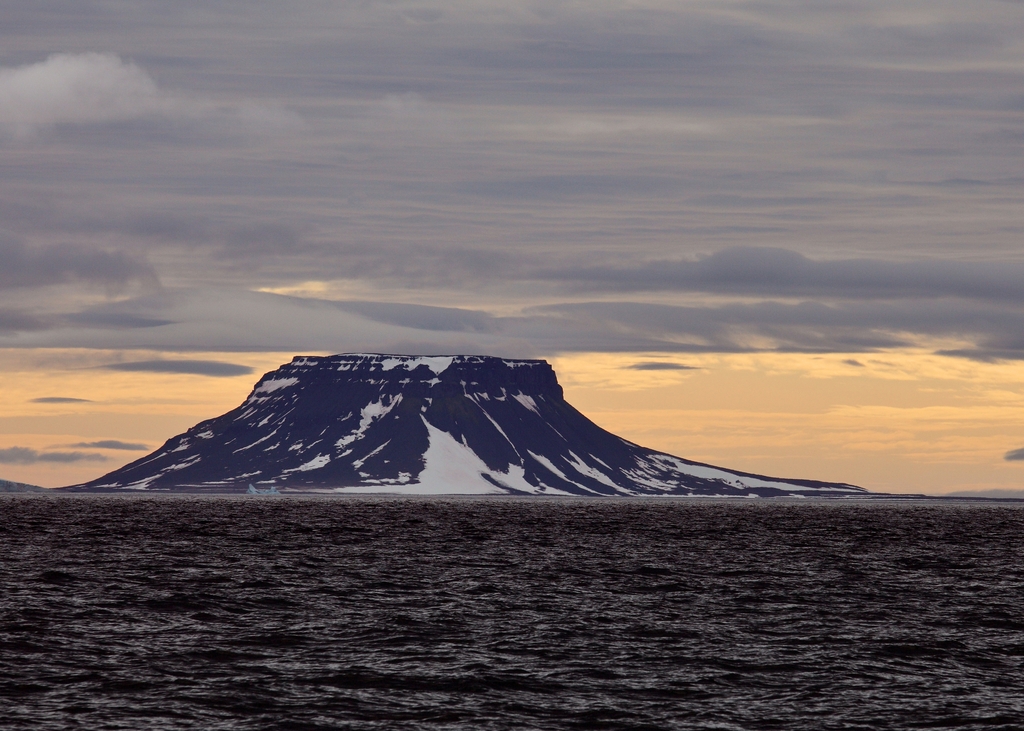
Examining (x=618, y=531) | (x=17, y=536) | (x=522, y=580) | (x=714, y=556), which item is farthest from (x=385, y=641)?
(x=618, y=531)

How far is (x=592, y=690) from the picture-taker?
3697 cm

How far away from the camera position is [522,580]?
69.9 metres

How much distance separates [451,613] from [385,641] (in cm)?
838

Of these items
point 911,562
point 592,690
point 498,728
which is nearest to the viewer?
point 498,728

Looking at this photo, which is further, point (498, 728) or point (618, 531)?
point (618, 531)

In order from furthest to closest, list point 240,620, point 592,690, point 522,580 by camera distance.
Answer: point 522,580 → point 240,620 → point 592,690

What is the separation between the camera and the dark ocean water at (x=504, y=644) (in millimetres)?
33938

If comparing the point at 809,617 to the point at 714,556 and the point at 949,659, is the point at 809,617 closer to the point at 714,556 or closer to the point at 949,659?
the point at 949,659

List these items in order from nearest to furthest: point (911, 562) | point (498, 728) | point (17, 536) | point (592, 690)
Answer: point (498, 728) < point (592, 690) < point (911, 562) < point (17, 536)

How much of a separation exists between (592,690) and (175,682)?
11.3 meters

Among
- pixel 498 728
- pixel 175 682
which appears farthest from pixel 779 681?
pixel 175 682

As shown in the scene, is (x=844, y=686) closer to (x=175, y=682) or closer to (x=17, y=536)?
(x=175, y=682)

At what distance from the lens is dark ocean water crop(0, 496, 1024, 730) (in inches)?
1336

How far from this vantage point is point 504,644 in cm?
4516
